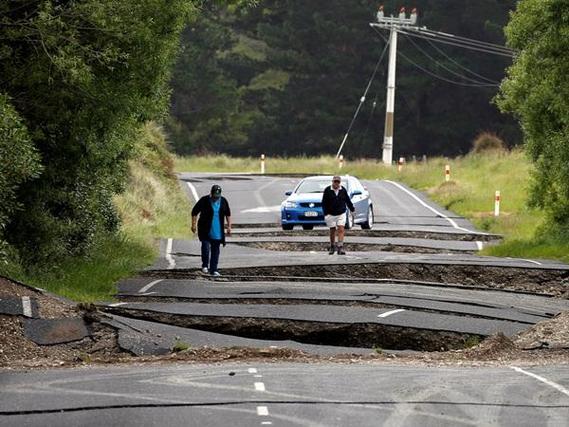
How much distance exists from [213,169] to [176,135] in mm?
20104

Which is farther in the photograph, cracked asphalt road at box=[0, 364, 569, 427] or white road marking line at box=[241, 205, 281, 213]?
white road marking line at box=[241, 205, 281, 213]

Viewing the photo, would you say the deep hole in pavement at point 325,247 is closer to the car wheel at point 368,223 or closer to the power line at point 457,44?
the car wheel at point 368,223

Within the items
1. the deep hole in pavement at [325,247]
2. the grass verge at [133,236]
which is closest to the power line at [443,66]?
the grass verge at [133,236]

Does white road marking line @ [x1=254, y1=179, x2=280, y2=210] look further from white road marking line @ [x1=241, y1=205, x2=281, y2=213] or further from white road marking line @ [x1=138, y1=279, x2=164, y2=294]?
white road marking line @ [x1=138, y1=279, x2=164, y2=294]

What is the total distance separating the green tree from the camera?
29.2 m

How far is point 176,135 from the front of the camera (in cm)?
8850

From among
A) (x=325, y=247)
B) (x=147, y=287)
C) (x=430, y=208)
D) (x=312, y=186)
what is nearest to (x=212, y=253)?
(x=147, y=287)

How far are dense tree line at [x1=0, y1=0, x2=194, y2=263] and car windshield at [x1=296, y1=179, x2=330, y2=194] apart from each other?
1116 cm

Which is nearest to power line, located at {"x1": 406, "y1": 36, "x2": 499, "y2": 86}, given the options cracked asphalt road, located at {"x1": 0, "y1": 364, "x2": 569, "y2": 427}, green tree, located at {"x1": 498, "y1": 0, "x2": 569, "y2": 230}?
green tree, located at {"x1": 498, "y1": 0, "x2": 569, "y2": 230}

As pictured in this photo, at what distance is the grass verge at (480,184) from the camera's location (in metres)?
31.7

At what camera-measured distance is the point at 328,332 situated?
18.1 m

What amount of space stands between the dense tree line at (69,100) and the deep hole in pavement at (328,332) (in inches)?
122

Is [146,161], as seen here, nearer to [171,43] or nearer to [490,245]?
[490,245]

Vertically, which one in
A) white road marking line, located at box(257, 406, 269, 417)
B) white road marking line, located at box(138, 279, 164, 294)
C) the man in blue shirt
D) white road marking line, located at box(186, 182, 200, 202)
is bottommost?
white road marking line, located at box(138, 279, 164, 294)
